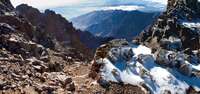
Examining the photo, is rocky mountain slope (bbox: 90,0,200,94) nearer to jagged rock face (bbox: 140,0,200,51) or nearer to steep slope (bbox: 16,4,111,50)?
jagged rock face (bbox: 140,0,200,51)

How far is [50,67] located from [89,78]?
29.9 feet

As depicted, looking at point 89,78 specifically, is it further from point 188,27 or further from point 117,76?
point 188,27

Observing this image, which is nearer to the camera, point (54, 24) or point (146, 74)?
point (146, 74)

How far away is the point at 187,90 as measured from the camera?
2891 inches

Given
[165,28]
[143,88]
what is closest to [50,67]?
[143,88]

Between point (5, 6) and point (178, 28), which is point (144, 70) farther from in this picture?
point (5, 6)

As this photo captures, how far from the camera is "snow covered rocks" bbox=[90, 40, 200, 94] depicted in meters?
71.1

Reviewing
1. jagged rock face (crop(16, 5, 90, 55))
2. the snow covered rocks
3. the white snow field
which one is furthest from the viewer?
jagged rock face (crop(16, 5, 90, 55))

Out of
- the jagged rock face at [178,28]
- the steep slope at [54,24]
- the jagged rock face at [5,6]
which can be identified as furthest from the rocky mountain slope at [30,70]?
the steep slope at [54,24]

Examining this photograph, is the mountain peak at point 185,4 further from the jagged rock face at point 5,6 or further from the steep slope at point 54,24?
the steep slope at point 54,24

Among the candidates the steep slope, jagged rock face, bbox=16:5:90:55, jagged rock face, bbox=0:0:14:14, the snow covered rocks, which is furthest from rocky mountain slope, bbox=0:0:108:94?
the steep slope

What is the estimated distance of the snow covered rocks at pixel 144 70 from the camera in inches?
2798

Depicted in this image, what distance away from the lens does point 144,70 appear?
242ft

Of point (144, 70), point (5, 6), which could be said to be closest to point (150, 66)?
point (144, 70)
